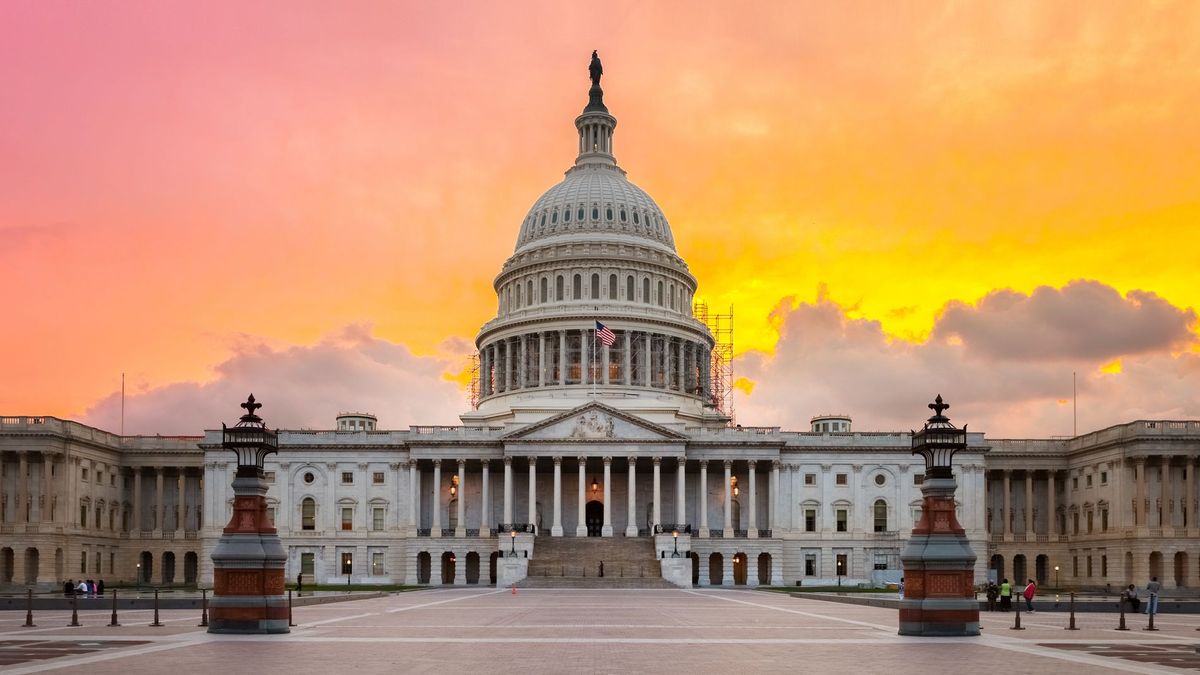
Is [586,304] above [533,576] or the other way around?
above

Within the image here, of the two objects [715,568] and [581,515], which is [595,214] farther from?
[715,568]

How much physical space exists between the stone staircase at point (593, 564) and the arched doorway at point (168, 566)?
4041cm

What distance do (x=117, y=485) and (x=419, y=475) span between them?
29.7 m

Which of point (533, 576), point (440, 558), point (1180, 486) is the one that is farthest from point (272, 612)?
point (1180, 486)

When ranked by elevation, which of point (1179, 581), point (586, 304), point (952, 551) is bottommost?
point (1179, 581)


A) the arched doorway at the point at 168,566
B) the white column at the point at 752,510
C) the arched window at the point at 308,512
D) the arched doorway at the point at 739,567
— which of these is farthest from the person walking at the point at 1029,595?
the arched doorway at the point at 168,566

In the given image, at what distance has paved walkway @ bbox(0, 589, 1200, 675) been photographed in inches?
1195

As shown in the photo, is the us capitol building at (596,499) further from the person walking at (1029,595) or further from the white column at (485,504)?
the person walking at (1029,595)

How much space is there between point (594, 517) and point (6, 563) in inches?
2070

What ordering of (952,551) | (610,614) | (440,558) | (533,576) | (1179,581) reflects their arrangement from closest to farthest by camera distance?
(952,551) → (610,614) → (533,576) → (1179,581) → (440,558)

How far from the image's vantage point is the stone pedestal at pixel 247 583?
135 ft

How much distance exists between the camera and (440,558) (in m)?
123

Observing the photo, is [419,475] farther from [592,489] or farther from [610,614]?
[610,614]

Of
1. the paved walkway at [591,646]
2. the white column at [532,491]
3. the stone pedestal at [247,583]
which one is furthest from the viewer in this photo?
the white column at [532,491]
